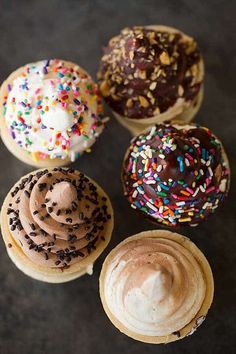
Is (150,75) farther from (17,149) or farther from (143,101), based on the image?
(17,149)

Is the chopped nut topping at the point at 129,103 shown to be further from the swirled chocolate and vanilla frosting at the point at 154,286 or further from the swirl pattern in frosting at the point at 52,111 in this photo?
the swirled chocolate and vanilla frosting at the point at 154,286

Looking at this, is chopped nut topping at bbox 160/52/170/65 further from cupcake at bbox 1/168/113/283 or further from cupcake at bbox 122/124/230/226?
cupcake at bbox 1/168/113/283

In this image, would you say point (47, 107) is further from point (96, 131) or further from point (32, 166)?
point (32, 166)

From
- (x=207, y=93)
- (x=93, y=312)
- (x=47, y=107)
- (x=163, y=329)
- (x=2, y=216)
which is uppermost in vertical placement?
(x=47, y=107)

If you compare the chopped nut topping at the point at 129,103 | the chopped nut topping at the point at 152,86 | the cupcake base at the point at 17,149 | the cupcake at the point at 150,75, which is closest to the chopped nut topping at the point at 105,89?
the cupcake at the point at 150,75

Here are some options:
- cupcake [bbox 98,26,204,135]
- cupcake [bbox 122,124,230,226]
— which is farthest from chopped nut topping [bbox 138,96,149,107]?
cupcake [bbox 122,124,230,226]

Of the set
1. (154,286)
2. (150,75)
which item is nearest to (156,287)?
(154,286)

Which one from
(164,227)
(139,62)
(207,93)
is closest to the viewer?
(139,62)

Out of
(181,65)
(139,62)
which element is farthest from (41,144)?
(181,65)
